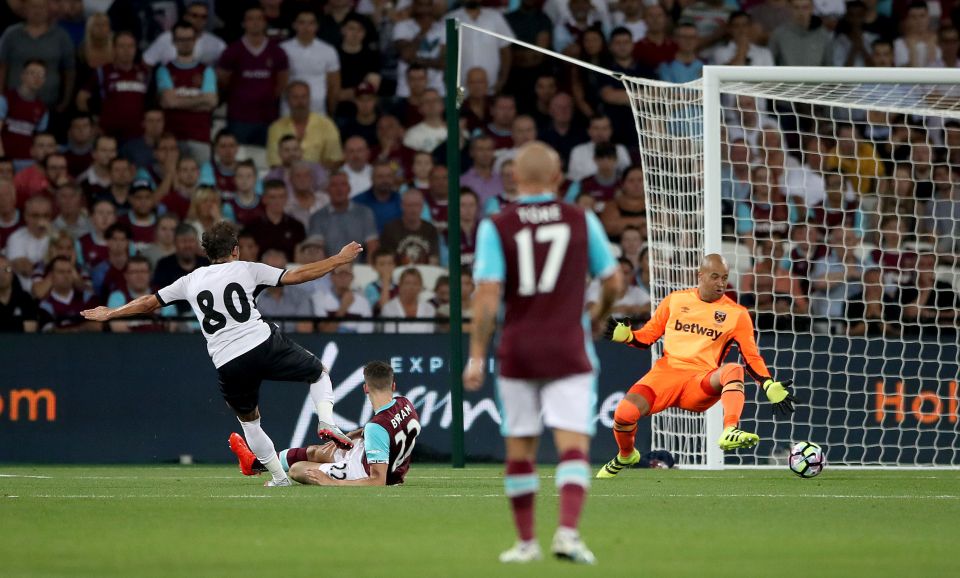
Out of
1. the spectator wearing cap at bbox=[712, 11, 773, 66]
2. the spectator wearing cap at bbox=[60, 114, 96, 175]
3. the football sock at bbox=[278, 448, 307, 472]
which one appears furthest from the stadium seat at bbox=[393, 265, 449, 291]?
the football sock at bbox=[278, 448, 307, 472]

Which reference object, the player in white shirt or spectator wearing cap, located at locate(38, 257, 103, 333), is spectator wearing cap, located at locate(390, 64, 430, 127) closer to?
spectator wearing cap, located at locate(38, 257, 103, 333)

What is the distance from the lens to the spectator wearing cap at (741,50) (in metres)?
19.0

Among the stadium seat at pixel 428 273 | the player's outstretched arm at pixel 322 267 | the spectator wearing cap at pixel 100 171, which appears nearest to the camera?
the player's outstretched arm at pixel 322 267

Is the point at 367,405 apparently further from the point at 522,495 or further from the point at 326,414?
the point at 522,495

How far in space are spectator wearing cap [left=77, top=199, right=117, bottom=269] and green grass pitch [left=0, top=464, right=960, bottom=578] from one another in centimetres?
439

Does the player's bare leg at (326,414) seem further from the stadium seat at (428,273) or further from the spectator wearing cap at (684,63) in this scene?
the spectator wearing cap at (684,63)

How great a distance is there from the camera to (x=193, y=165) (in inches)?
677

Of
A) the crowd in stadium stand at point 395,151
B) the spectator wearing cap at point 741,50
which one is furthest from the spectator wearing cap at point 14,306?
the spectator wearing cap at point 741,50

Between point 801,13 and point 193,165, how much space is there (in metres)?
7.63

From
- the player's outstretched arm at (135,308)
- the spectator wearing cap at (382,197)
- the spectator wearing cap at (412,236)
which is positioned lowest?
the player's outstretched arm at (135,308)

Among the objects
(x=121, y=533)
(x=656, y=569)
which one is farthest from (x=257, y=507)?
(x=656, y=569)

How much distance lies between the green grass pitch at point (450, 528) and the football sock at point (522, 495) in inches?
7.6

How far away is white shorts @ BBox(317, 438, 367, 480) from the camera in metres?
11.4

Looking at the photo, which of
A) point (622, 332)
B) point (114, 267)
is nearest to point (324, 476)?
point (622, 332)
